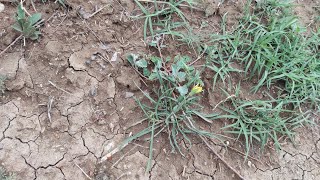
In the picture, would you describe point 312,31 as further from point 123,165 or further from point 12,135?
point 12,135

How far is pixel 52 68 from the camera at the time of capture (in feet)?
9.12

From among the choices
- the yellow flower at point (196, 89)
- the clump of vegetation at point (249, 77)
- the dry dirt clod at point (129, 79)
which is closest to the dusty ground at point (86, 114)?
the dry dirt clod at point (129, 79)

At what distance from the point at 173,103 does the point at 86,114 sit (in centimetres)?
63

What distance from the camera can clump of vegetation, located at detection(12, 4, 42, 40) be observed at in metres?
2.75

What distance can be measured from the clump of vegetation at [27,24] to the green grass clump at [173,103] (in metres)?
0.72

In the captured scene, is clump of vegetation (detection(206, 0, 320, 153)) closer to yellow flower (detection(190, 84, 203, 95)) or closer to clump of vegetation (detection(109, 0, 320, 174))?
clump of vegetation (detection(109, 0, 320, 174))

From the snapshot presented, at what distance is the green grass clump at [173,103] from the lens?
8.96 ft

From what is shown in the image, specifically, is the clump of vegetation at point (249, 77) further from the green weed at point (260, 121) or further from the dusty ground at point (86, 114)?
the dusty ground at point (86, 114)

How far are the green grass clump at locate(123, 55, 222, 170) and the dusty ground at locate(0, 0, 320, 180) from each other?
0.26ft

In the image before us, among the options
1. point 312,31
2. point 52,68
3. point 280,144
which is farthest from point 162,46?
point 312,31

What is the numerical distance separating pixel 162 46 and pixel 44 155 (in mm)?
1185

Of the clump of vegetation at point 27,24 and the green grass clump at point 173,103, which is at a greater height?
the clump of vegetation at point 27,24

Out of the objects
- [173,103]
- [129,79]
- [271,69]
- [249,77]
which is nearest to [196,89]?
[173,103]

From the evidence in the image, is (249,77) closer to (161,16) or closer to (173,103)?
(173,103)
